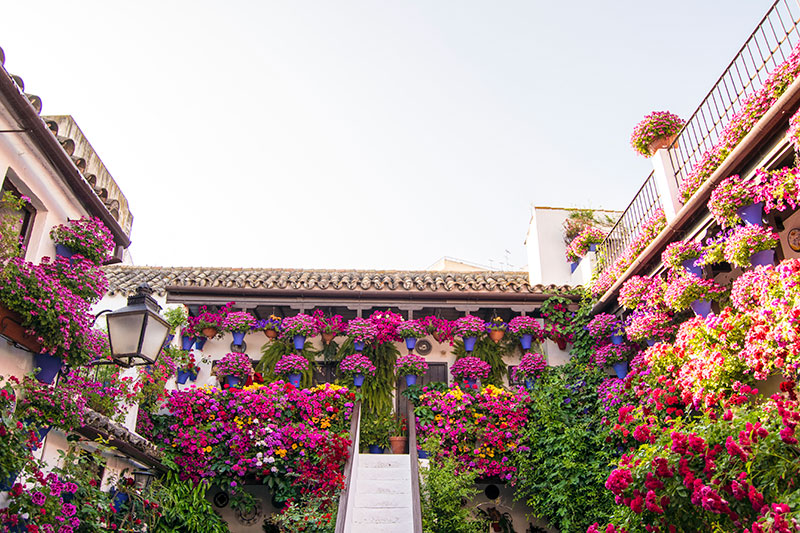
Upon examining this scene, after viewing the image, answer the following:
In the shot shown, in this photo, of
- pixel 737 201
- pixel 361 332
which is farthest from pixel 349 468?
pixel 737 201

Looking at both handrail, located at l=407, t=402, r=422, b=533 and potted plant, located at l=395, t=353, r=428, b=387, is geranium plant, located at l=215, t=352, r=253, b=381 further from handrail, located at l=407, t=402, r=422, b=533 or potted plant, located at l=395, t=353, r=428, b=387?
handrail, located at l=407, t=402, r=422, b=533

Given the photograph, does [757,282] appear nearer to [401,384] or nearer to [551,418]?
[551,418]

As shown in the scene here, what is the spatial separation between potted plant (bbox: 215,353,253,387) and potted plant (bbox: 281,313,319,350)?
818 millimetres

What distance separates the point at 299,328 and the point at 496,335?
3.53 m

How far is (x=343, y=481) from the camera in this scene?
8.40 metres

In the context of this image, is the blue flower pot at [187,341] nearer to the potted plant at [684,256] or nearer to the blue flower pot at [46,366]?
the blue flower pot at [46,366]

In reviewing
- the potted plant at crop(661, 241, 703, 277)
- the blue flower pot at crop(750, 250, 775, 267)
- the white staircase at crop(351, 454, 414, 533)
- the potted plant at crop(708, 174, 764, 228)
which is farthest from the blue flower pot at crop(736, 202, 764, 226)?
the white staircase at crop(351, 454, 414, 533)

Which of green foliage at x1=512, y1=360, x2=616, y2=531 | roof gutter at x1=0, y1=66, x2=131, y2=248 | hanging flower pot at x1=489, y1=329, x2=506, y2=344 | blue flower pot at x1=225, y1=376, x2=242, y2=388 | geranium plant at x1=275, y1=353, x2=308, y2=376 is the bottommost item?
green foliage at x1=512, y1=360, x2=616, y2=531

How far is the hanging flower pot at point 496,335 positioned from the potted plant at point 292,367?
337cm

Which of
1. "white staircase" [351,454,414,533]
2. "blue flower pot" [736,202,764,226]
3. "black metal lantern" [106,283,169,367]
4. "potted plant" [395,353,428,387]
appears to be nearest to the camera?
"black metal lantern" [106,283,169,367]

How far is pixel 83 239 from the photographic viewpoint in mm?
6379

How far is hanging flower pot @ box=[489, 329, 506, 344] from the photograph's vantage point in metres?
11.6

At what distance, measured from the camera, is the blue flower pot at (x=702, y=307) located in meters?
7.95

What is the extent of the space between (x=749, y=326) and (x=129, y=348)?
20.7ft
